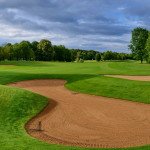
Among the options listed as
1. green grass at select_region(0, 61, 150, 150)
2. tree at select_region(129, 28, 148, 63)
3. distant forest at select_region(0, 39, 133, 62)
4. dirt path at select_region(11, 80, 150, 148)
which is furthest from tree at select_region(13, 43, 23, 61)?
dirt path at select_region(11, 80, 150, 148)

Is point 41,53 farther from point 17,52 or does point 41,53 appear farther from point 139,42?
point 139,42

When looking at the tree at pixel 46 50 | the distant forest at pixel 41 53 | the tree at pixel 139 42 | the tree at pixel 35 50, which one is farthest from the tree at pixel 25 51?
the tree at pixel 139 42

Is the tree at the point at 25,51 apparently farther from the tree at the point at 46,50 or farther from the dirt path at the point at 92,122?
the dirt path at the point at 92,122

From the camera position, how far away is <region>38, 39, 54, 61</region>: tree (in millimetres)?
136500

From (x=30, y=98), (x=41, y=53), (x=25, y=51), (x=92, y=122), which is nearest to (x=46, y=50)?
(x=41, y=53)

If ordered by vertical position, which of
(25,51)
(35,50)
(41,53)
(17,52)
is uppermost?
(35,50)

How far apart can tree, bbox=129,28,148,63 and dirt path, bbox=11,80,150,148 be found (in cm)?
8046

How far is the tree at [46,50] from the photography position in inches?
5374

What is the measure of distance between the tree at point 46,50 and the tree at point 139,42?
39.0 metres

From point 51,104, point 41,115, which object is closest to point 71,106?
point 51,104

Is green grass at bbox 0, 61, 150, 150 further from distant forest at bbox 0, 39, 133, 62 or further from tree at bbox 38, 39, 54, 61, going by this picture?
tree at bbox 38, 39, 54, 61

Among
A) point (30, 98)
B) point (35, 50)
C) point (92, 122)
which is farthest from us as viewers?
point (35, 50)

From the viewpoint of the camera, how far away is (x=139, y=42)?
10719cm

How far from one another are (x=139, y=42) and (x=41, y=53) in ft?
146
